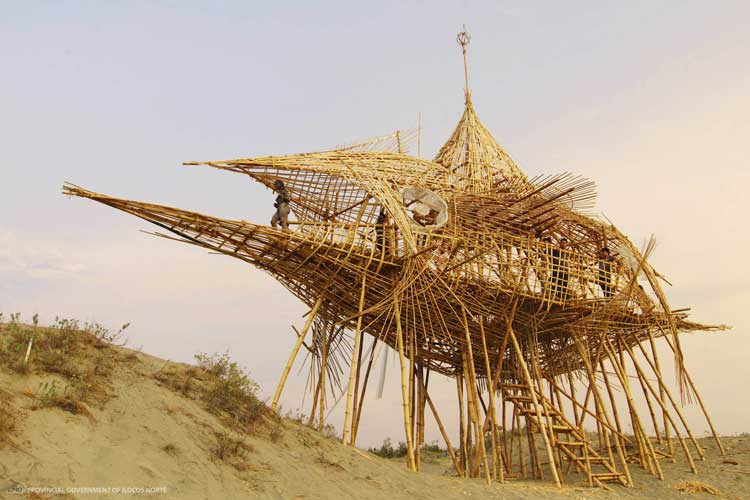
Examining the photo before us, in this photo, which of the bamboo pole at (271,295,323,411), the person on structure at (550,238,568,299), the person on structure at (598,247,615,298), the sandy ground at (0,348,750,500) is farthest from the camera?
the person on structure at (598,247,615,298)

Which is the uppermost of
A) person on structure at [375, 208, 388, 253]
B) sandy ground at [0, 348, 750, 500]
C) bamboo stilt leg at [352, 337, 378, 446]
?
person on structure at [375, 208, 388, 253]

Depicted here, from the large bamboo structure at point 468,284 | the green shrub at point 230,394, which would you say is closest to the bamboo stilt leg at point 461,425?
the large bamboo structure at point 468,284

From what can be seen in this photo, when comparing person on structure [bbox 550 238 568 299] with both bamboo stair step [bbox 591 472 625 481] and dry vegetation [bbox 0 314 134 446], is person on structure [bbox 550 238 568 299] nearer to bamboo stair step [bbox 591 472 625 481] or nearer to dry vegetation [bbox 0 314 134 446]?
bamboo stair step [bbox 591 472 625 481]

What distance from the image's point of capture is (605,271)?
1391 centimetres

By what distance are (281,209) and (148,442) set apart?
452 centimetres

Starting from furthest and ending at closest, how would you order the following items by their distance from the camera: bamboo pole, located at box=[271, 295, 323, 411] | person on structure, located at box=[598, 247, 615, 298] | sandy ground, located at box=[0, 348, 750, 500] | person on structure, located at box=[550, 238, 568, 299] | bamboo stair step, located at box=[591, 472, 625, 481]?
person on structure, located at box=[598, 247, 615, 298], person on structure, located at box=[550, 238, 568, 299], bamboo stair step, located at box=[591, 472, 625, 481], bamboo pole, located at box=[271, 295, 323, 411], sandy ground, located at box=[0, 348, 750, 500]

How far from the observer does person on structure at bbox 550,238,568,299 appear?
13172mm

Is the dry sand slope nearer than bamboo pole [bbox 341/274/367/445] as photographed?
Yes

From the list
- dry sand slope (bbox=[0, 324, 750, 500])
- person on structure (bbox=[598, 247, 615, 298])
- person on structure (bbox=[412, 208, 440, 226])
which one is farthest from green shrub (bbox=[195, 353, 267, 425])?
person on structure (bbox=[598, 247, 615, 298])

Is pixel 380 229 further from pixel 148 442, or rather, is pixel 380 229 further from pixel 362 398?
pixel 148 442

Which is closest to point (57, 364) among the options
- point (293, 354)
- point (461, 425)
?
point (293, 354)

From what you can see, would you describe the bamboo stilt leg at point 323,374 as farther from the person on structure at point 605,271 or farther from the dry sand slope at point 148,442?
the person on structure at point 605,271

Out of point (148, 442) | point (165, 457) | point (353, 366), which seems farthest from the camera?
point (353, 366)

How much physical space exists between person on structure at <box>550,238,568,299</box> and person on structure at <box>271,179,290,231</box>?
5.20 meters
